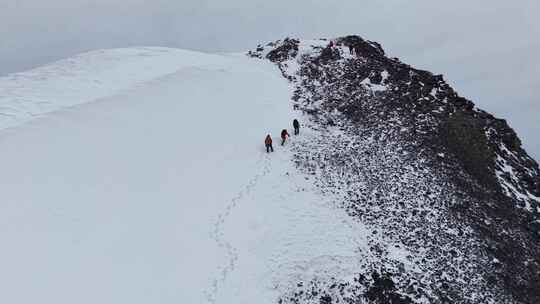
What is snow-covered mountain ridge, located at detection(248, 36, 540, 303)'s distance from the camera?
838 inches

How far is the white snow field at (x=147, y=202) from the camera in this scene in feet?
59.9

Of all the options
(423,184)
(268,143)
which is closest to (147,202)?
(268,143)

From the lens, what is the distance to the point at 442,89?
38.6 m

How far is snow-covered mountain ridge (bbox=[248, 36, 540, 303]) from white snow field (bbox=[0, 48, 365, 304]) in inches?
71.6

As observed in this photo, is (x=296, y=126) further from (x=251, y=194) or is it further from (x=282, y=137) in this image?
(x=251, y=194)

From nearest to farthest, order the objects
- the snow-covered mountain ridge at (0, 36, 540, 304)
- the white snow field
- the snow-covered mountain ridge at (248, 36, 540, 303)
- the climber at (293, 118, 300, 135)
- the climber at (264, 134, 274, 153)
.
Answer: the white snow field < the snow-covered mountain ridge at (0, 36, 540, 304) < the snow-covered mountain ridge at (248, 36, 540, 303) < the climber at (264, 134, 274, 153) < the climber at (293, 118, 300, 135)

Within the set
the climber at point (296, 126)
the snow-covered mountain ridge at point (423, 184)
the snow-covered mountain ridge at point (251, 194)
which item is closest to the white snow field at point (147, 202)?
the snow-covered mountain ridge at point (251, 194)

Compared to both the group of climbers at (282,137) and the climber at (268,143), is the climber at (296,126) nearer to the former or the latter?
the group of climbers at (282,137)

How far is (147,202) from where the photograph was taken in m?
22.9

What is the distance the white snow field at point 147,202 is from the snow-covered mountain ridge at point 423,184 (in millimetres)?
1817

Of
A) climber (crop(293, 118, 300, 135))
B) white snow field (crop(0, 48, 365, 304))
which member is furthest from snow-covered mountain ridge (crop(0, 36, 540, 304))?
climber (crop(293, 118, 300, 135))

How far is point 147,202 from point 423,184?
53.7ft

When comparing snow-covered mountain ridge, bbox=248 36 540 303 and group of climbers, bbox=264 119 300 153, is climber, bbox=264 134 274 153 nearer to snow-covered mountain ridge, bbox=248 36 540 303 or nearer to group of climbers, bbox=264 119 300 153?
group of climbers, bbox=264 119 300 153

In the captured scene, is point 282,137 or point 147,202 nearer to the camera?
point 147,202
